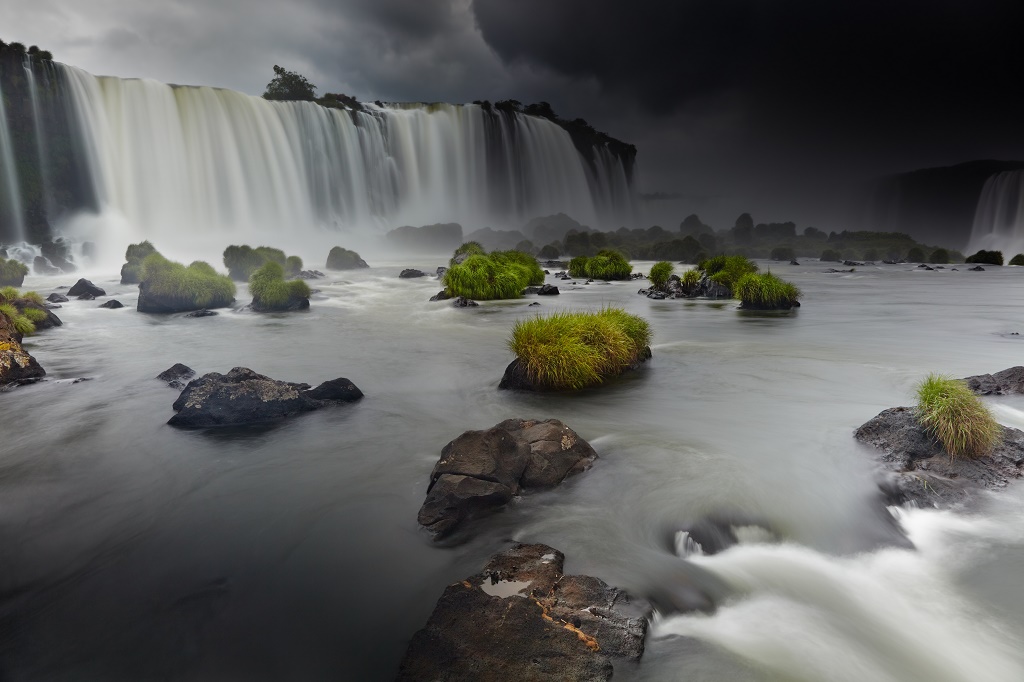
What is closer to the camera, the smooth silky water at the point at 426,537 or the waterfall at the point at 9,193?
the smooth silky water at the point at 426,537

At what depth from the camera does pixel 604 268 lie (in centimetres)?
2900

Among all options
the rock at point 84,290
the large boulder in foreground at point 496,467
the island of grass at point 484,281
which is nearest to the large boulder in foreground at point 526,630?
the large boulder in foreground at point 496,467

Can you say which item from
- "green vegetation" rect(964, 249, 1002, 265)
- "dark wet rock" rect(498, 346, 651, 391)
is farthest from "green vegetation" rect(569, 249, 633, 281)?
"green vegetation" rect(964, 249, 1002, 265)

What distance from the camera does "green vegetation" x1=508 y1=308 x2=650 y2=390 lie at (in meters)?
8.18

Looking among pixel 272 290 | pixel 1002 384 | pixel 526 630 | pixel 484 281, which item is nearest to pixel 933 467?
pixel 1002 384

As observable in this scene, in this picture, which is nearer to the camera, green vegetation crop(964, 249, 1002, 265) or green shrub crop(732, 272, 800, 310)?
green shrub crop(732, 272, 800, 310)

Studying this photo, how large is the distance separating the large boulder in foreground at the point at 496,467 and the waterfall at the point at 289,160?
45.1 metres

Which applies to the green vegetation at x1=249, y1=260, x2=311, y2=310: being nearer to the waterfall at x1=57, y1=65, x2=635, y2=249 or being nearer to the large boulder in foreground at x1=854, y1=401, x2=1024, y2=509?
the large boulder in foreground at x1=854, y1=401, x2=1024, y2=509

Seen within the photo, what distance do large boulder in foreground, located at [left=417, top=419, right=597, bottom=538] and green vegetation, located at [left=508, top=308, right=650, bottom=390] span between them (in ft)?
8.62

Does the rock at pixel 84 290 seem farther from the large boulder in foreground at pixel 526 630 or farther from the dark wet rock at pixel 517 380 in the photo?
the large boulder in foreground at pixel 526 630

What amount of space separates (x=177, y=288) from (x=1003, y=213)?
76.8 m

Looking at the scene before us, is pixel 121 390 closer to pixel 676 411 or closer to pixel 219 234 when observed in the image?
pixel 676 411

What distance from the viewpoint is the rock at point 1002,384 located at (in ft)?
22.4

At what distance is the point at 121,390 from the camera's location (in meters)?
8.70
